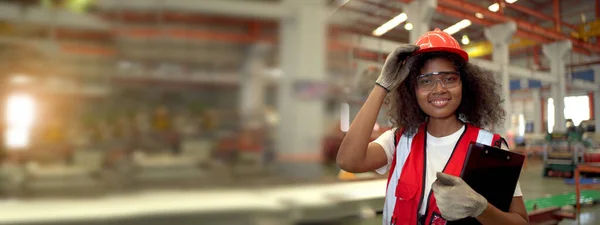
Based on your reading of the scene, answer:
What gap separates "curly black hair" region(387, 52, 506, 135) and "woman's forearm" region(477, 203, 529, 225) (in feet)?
1.88

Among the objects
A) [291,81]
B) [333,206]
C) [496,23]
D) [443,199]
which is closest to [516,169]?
[443,199]

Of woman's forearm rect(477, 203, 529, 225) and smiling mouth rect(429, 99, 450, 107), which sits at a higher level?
smiling mouth rect(429, 99, 450, 107)

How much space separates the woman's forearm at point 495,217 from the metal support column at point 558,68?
6.63m

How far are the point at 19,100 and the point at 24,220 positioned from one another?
151 mm

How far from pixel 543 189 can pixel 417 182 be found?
8.97 metres

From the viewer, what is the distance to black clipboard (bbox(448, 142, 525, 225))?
1603 mm

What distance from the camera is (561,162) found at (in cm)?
1003

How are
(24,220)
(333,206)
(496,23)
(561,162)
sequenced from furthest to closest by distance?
(561,162), (496,23), (333,206), (24,220)

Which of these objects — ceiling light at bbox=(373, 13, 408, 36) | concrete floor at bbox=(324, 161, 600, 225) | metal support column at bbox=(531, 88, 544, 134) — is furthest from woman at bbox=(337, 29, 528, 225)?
metal support column at bbox=(531, 88, 544, 134)

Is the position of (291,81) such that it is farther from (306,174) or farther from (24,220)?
(24,220)

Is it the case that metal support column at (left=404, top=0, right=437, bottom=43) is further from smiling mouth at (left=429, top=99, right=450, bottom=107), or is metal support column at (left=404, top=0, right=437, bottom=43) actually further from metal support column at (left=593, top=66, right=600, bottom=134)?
metal support column at (left=593, top=66, right=600, bottom=134)

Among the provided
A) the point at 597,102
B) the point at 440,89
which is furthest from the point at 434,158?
the point at 597,102

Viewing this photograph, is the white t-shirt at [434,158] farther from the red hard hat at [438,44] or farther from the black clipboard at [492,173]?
the red hard hat at [438,44]

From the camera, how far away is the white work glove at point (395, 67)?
1815 mm
